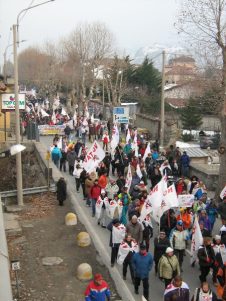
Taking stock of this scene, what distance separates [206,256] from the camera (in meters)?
11.1

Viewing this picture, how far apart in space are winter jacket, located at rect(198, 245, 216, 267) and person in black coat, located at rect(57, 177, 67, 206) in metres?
8.19

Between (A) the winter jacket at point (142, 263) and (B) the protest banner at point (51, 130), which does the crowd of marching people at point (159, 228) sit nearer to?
(A) the winter jacket at point (142, 263)

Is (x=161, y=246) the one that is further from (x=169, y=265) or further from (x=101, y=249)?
(x=101, y=249)

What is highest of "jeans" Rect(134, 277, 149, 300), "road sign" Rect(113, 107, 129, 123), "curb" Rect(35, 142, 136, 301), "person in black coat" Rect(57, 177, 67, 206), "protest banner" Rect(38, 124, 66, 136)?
"road sign" Rect(113, 107, 129, 123)

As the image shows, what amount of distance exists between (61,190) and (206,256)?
8.47 metres

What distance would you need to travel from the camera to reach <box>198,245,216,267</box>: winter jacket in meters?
11.0

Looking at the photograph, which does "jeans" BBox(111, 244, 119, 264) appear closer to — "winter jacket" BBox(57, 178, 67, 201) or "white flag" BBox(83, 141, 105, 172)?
"white flag" BBox(83, 141, 105, 172)

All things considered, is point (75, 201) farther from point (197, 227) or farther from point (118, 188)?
point (197, 227)

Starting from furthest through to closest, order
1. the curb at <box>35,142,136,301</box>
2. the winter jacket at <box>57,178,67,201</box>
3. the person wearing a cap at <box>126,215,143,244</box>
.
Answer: the winter jacket at <box>57,178,67,201</box>
the person wearing a cap at <box>126,215,143,244</box>
the curb at <box>35,142,136,301</box>

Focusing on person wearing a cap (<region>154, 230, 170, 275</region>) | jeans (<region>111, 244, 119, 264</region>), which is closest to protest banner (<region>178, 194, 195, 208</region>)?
jeans (<region>111, 244, 119, 264</region>)

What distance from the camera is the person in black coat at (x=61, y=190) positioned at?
60.2ft

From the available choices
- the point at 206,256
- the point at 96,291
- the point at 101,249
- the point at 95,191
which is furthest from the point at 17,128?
the point at 96,291

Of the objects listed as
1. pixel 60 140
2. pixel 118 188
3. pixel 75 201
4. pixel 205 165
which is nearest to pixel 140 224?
pixel 118 188

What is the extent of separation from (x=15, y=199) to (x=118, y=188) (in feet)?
16.1
